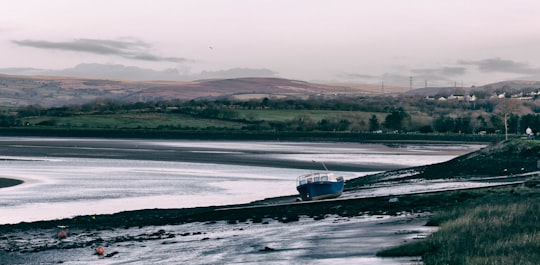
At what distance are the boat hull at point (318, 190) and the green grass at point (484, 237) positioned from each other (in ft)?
58.1

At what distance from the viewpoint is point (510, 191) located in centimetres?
4359

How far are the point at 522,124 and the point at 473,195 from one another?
126672 millimetres

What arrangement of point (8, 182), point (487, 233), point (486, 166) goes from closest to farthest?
point (487, 233), point (486, 166), point (8, 182)

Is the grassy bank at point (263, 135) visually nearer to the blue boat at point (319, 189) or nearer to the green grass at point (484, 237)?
the blue boat at point (319, 189)

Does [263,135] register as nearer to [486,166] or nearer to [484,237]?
[486,166]

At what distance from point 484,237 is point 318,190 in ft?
89.7

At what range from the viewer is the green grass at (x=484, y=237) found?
2250 cm

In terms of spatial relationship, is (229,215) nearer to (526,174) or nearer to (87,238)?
(87,238)

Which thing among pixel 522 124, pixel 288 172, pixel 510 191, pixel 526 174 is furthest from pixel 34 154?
pixel 522 124

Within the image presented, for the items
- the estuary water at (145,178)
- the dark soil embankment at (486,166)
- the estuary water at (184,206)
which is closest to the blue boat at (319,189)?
the estuary water at (184,206)

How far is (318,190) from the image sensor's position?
2105 inches

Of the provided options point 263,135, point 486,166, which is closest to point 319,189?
point 486,166

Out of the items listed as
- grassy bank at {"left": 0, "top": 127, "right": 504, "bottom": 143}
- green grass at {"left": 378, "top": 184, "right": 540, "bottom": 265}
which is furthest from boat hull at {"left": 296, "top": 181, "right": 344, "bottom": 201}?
grassy bank at {"left": 0, "top": 127, "right": 504, "bottom": 143}

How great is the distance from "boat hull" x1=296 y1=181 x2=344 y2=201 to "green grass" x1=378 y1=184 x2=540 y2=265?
17711 millimetres
